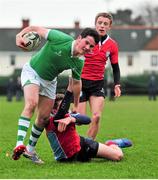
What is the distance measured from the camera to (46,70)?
9.67 metres

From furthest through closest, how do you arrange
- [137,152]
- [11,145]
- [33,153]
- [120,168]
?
[11,145], [137,152], [33,153], [120,168]

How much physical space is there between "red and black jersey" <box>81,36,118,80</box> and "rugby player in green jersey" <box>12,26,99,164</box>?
7.11 feet

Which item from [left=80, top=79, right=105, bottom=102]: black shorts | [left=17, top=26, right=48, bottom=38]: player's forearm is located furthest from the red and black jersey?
[left=17, top=26, right=48, bottom=38]: player's forearm

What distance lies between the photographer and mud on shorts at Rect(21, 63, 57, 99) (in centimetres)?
966

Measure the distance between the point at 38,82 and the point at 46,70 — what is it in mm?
212

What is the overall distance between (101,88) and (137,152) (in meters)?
1.40

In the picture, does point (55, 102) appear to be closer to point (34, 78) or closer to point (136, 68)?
point (34, 78)

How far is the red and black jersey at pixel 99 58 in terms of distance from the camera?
12078mm

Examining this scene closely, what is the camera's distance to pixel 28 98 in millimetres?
9430

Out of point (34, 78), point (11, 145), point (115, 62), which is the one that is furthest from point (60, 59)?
point (11, 145)

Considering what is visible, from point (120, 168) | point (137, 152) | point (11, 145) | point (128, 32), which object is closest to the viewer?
point (120, 168)

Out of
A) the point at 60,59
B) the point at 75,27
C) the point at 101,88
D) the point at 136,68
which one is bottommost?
the point at 136,68

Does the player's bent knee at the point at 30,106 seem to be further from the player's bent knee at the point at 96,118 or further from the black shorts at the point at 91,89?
the black shorts at the point at 91,89

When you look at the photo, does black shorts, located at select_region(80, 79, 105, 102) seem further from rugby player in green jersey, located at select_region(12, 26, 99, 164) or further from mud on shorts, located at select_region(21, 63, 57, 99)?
mud on shorts, located at select_region(21, 63, 57, 99)
